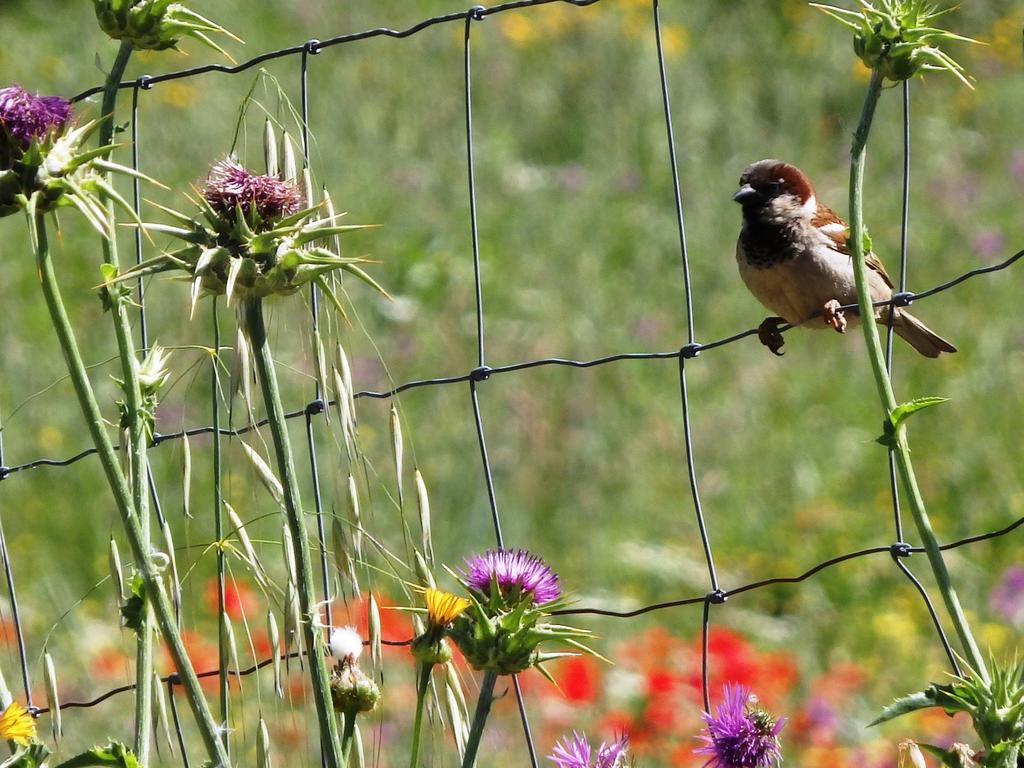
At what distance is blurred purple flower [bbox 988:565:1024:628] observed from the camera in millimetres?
4375

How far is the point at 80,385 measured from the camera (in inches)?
65.3

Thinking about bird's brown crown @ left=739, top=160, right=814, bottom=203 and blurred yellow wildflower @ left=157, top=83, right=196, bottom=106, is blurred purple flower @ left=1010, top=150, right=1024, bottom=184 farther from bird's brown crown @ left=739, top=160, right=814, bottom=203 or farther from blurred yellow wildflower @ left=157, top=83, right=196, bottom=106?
blurred yellow wildflower @ left=157, top=83, right=196, bottom=106

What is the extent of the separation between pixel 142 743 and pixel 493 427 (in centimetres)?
404

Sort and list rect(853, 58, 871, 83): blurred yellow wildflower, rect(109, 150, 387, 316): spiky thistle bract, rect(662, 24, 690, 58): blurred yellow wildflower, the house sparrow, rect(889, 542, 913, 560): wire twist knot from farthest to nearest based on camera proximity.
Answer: rect(662, 24, 690, 58): blurred yellow wildflower → rect(853, 58, 871, 83): blurred yellow wildflower → the house sparrow → rect(889, 542, 913, 560): wire twist knot → rect(109, 150, 387, 316): spiky thistle bract

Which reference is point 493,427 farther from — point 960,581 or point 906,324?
point 906,324

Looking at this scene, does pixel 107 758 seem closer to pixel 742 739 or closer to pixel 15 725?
pixel 15 725

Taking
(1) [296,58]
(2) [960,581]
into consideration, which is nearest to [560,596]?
(2) [960,581]

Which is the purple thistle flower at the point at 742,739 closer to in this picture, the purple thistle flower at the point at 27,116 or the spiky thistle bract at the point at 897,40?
the spiky thistle bract at the point at 897,40

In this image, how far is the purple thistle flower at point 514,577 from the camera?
1.64m

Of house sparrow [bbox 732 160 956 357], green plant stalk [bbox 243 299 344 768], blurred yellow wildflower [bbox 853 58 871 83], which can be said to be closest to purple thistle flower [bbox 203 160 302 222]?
green plant stalk [bbox 243 299 344 768]

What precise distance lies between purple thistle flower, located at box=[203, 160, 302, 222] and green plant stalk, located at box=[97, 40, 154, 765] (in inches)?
6.8

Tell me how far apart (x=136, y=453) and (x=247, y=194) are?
42 centimetres

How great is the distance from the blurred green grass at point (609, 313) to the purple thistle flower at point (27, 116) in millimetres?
1882

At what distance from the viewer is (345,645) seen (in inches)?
69.4
